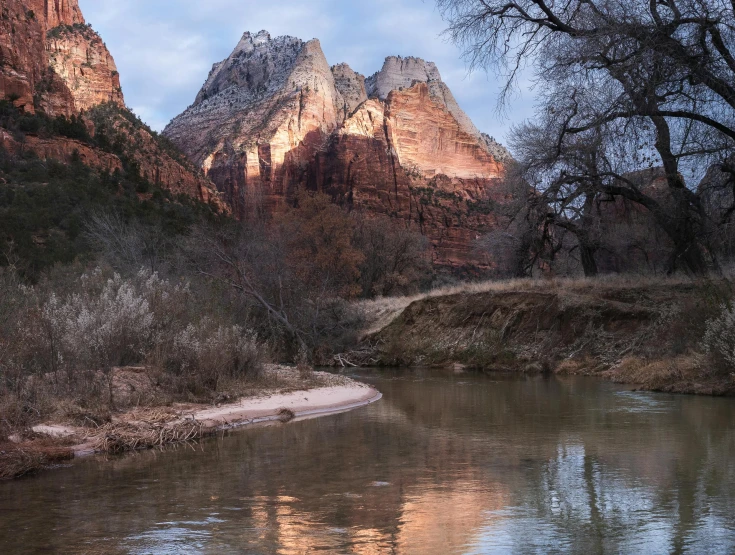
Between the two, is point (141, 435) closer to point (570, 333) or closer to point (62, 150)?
point (570, 333)

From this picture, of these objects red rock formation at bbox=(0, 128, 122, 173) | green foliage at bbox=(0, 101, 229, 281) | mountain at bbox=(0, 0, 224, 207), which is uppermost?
mountain at bbox=(0, 0, 224, 207)

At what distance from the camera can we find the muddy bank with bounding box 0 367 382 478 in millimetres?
8883

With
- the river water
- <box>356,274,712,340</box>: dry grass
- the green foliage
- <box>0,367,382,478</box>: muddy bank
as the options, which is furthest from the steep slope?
the river water

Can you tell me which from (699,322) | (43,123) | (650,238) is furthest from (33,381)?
(43,123)

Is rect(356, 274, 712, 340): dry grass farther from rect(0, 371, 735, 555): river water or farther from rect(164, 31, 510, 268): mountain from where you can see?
rect(164, 31, 510, 268): mountain

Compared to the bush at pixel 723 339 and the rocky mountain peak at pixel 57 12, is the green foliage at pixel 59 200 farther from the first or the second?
the rocky mountain peak at pixel 57 12

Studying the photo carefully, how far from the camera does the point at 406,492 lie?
24.9ft

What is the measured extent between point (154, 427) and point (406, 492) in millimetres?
5020

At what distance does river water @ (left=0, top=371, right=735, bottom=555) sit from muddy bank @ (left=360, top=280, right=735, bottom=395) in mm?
6419

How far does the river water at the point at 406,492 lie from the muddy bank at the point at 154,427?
1.17ft

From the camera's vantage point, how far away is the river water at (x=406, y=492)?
230 inches

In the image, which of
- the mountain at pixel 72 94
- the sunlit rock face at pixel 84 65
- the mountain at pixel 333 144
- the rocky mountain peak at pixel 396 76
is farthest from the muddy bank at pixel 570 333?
the rocky mountain peak at pixel 396 76

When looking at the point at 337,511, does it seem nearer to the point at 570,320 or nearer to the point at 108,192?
the point at 570,320

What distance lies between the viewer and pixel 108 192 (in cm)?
4419
